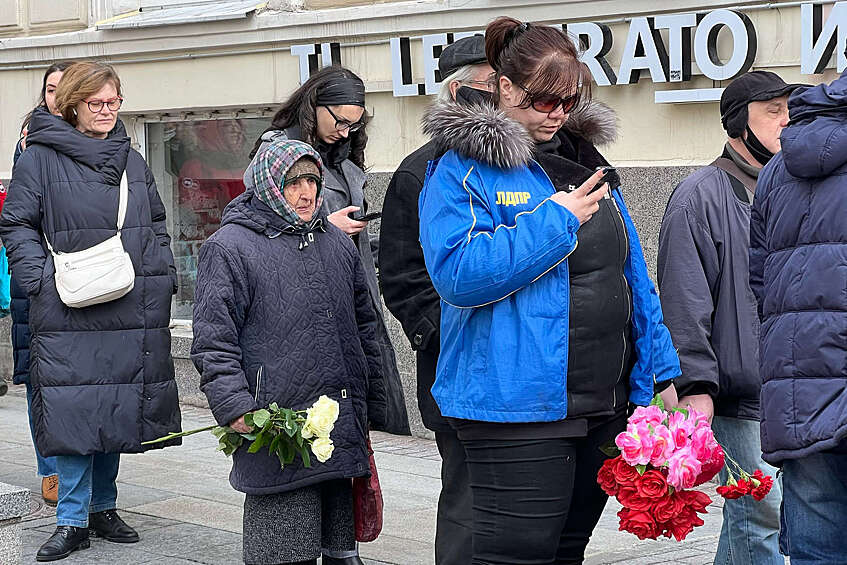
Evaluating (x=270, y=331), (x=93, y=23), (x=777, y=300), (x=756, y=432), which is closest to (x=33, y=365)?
(x=270, y=331)

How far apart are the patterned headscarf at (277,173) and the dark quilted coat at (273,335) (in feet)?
0.12

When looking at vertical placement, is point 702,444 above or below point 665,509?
above

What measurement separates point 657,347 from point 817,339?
Result: 1.57 feet

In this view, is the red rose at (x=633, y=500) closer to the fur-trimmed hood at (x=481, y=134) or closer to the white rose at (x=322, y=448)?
the fur-trimmed hood at (x=481, y=134)

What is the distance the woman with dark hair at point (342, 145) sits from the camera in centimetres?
516

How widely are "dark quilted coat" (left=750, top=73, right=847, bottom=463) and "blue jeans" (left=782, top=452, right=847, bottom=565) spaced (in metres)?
0.09

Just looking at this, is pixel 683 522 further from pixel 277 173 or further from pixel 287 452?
A: pixel 277 173

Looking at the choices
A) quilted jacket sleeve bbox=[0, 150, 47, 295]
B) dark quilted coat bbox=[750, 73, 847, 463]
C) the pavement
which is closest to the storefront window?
the pavement

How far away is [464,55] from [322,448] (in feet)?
4.57

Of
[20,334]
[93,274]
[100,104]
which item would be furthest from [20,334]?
[100,104]

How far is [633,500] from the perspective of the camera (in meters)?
3.38

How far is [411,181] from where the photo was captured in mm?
4191

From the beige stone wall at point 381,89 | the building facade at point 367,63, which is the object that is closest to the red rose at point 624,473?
the building facade at point 367,63

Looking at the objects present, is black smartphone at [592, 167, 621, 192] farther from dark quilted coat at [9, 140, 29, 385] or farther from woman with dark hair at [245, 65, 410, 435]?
dark quilted coat at [9, 140, 29, 385]
